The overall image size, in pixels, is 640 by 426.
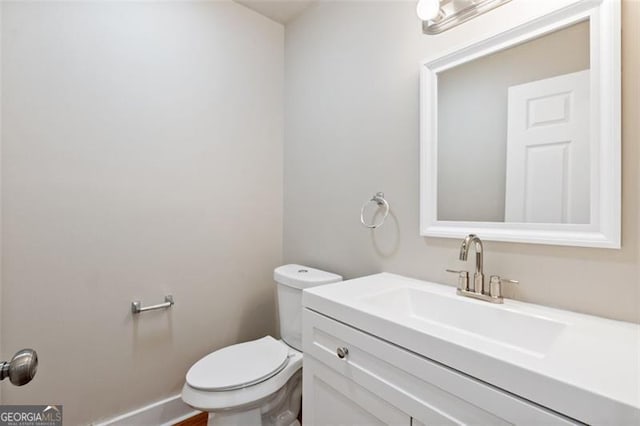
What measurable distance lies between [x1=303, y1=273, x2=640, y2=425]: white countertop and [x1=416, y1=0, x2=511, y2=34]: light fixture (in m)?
1.01

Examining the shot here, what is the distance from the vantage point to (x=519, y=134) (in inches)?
39.9

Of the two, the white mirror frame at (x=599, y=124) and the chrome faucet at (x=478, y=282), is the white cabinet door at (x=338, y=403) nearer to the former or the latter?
the chrome faucet at (x=478, y=282)

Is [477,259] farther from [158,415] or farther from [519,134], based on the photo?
[158,415]

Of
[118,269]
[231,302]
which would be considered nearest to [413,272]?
[231,302]

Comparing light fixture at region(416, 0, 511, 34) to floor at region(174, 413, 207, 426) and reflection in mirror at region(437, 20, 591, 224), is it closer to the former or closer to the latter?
reflection in mirror at region(437, 20, 591, 224)

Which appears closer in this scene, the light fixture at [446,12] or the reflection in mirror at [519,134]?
the reflection in mirror at [519,134]

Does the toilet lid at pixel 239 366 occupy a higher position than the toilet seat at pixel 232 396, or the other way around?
the toilet lid at pixel 239 366

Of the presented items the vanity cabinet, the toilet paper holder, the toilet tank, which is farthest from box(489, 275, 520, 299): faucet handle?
the toilet paper holder

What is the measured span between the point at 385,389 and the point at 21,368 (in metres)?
0.81

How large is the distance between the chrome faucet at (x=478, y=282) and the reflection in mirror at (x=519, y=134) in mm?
131

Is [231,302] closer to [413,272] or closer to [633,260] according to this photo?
[413,272]

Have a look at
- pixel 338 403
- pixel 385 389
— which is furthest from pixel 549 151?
pixel 338 403

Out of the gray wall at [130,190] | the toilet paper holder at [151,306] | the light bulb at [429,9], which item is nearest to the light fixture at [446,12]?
the light bulb at [429,9]

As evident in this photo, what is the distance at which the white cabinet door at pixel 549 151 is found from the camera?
88cm
